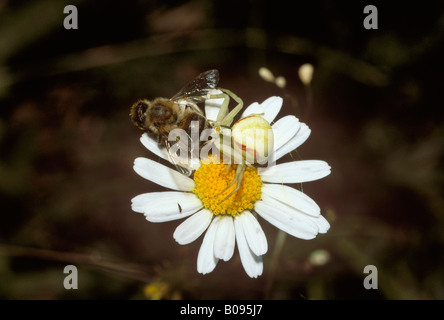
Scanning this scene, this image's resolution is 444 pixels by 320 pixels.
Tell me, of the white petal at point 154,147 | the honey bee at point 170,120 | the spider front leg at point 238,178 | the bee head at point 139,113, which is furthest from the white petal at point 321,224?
the bee head at point 139,113

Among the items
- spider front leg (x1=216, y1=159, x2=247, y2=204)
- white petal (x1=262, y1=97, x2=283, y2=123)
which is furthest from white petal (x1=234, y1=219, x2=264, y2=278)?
white petal (x1=262, y1=97, x2=283, y2=123)

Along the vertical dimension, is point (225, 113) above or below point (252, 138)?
above

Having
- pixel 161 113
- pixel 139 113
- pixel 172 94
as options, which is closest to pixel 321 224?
pixel 161 113

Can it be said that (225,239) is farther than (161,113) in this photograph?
No

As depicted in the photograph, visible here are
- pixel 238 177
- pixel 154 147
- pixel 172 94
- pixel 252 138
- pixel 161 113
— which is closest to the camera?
pixel 252 138

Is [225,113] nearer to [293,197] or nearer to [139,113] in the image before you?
[139,113]

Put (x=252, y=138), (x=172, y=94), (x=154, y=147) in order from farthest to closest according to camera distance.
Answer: (x=172, y=94) < (x=154, y=147) < (x=252, y=138)

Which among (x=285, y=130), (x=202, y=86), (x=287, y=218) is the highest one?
(x=202, y=86)
